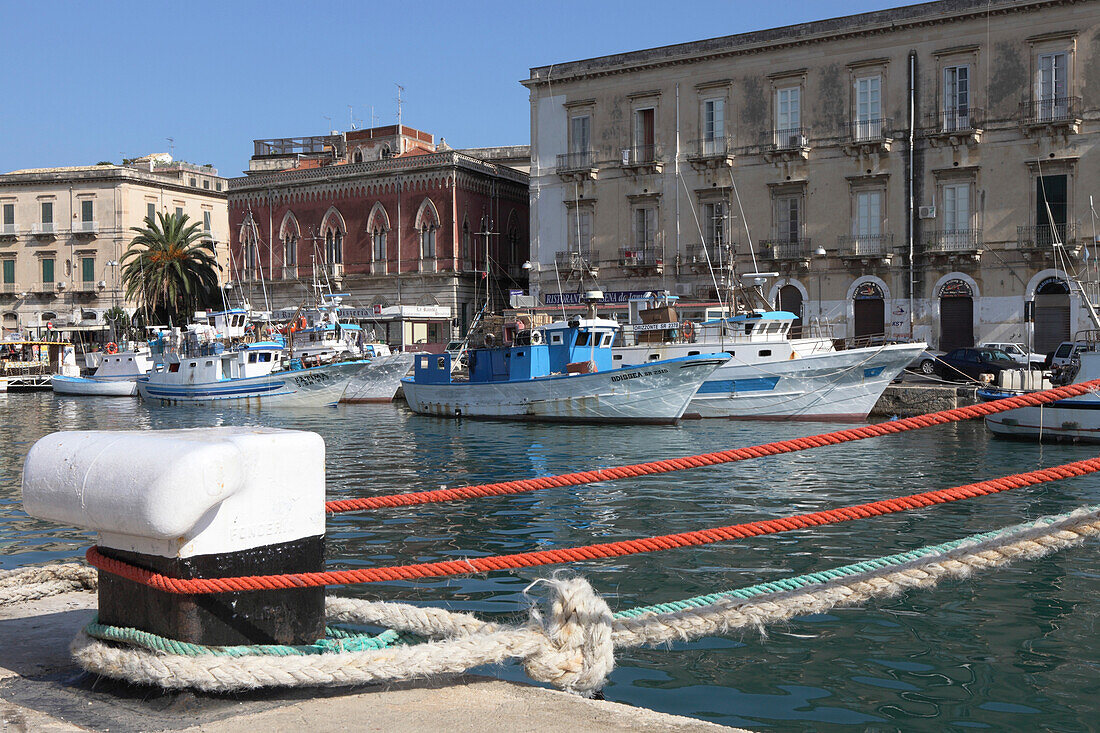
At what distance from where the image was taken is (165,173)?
216 feet

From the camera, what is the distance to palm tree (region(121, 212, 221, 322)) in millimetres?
53906

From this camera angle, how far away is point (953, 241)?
1385 inches

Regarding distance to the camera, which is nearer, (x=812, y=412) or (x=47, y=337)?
(x=812, y=412)

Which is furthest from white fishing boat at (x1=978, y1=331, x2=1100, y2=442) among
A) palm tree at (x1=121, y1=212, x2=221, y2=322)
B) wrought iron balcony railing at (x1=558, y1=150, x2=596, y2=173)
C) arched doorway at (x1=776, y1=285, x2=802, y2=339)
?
palm tree at (x1=121, y1=212, x2=221, y2=322)

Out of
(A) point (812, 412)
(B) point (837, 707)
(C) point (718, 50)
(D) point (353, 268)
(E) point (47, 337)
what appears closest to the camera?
(B) point (837, 707)

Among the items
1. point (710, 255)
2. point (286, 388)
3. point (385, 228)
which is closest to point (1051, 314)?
point (710, 255)

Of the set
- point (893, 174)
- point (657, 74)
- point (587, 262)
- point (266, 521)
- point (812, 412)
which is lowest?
point (812, 412)

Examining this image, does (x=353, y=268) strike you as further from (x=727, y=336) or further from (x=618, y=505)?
(x=618, y=505)

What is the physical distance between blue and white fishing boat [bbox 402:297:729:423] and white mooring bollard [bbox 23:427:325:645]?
21.5m

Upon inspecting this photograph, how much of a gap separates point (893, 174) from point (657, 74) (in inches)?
415

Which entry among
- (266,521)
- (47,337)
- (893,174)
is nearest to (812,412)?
(893,174)

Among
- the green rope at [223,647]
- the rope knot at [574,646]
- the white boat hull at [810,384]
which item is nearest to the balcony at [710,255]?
the white boat hull at [810,384]

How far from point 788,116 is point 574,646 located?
122 ft

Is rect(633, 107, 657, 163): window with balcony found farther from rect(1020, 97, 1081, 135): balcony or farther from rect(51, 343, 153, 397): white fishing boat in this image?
rect(51, 343, 153, 397): white fishing boat
